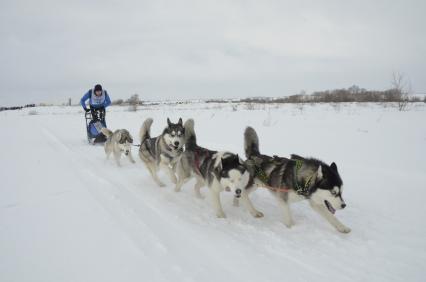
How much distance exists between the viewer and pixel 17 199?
348 cm

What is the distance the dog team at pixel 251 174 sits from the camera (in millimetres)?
2939

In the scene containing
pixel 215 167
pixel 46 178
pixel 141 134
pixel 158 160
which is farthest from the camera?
pixel 141 134

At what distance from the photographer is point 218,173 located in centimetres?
339

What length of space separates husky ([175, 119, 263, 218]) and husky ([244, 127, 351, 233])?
0.27 meters

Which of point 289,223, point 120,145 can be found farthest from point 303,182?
point 120,145

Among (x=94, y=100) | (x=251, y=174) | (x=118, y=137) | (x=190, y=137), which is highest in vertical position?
(x=94, y=100)

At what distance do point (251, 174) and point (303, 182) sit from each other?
2.32ft

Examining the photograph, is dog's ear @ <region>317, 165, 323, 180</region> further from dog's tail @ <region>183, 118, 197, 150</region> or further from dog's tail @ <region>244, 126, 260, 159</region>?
dog's tail @ <region>183, 118, 197, 150</region>

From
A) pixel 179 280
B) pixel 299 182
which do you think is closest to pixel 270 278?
pixel 179 280

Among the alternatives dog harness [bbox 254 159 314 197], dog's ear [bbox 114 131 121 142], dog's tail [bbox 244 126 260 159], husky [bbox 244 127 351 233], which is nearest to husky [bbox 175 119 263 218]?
dog harness [bbox 254 159 314 197]

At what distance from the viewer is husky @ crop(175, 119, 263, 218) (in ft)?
10.7

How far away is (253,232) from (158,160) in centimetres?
229

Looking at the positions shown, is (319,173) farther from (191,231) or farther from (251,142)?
(191,231)

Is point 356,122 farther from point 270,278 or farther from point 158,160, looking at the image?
point 270,278
